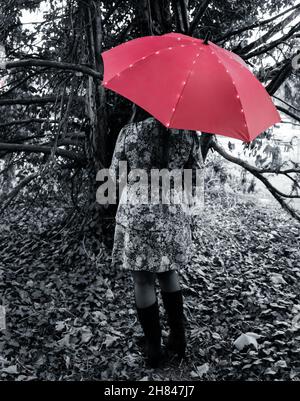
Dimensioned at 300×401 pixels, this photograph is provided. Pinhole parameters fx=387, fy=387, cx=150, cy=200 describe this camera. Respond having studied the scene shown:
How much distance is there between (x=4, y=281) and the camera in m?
4.14

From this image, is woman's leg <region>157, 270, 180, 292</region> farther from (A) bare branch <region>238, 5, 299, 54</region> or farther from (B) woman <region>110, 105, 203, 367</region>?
(A) bare branch <region>238, 5, 299, 54</region>

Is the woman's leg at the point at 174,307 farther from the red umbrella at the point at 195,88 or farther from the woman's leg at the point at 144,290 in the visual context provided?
the red umbrella at the point at 195,88

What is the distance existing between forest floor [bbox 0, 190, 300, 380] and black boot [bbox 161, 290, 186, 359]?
14 cm

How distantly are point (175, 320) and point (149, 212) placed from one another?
0.95m

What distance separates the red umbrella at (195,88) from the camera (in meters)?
2.10

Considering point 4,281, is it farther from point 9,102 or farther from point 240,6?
point 240,6

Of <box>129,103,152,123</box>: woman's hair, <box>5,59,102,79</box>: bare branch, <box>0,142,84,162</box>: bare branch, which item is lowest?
<box>0,142,84,162</box>: bare branch

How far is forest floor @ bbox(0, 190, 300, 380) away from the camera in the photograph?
10.2ft

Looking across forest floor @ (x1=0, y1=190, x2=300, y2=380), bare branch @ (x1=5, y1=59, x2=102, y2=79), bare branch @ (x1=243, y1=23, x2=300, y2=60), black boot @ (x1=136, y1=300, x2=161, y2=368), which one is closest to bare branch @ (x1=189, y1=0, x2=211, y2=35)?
bare branch @ (x1=243, y1=23, x2=300, y2=60)

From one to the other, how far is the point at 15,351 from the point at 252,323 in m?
2.20

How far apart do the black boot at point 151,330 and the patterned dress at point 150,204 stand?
0.35 metres

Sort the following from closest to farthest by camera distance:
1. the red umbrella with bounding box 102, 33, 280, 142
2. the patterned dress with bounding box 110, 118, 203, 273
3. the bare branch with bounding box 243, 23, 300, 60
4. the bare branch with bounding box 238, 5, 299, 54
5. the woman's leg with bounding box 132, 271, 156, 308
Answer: the red umbrella with bounding box 102, 33, 280, 142 < the patterned dress with bounding box 110, 118, 203, 273 < the woman's leg with bounding box 132, 271, 156, 308 < the bare branch with bounding box 243, 23, 300, 60 < the bare branch with bounding box 238, 5, 299, 54

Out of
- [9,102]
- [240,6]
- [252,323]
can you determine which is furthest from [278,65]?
[9,102]

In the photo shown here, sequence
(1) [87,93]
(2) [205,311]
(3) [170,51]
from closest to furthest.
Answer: (3) [170,51] < (2) [205,311] < (1) [87,93]
